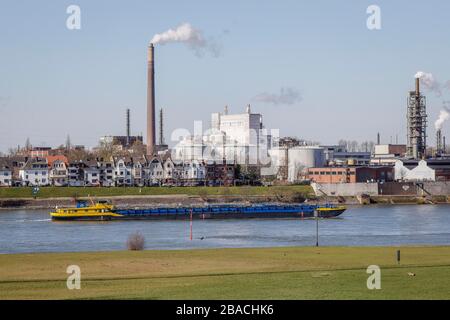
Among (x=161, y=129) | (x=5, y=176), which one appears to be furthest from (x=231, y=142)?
(x=5, y=176)

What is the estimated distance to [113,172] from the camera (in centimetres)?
8038

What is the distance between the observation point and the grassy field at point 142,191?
222 feet

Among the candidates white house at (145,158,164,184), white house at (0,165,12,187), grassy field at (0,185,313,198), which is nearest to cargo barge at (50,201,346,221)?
grassy field at (0,185,313,198)

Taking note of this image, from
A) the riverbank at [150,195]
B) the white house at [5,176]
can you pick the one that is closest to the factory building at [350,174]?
the riverbank at [150,195]

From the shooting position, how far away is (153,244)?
32125 mm

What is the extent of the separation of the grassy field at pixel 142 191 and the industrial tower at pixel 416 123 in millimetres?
16646

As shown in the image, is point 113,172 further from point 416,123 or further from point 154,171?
point 416,123

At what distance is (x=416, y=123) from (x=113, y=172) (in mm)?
29435

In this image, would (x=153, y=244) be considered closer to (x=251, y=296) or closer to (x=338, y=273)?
(x=338, y=273)

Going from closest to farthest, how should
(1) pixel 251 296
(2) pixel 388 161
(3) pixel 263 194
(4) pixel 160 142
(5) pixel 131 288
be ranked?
(1) pixel 251 296, (5) pixel 131 288, (3) pixel 263 194, (2) pixel 388 161, (4) pixel 160 142

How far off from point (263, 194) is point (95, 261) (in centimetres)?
4937

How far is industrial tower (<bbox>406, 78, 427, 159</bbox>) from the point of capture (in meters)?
83.8
